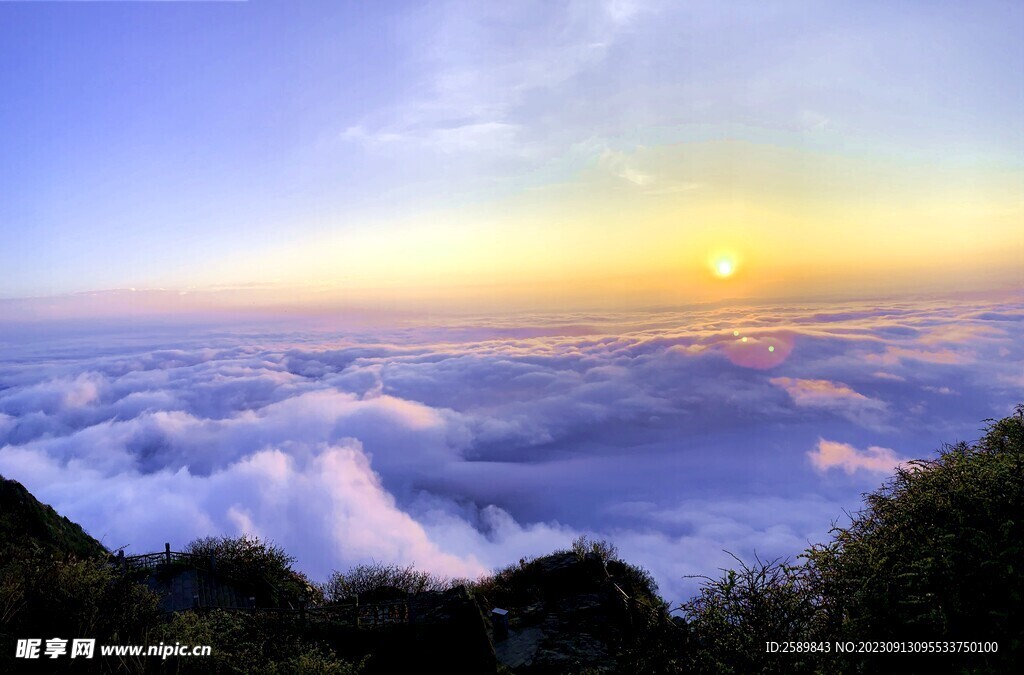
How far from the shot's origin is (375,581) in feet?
77.2

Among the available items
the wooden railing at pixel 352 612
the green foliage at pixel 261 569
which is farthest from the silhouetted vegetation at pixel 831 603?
the green foliage at pixel 261 569

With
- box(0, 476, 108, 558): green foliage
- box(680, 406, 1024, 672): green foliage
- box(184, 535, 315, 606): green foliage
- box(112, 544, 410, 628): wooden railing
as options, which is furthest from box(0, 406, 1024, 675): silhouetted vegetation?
box(184, 535, 315, 606): green foliage

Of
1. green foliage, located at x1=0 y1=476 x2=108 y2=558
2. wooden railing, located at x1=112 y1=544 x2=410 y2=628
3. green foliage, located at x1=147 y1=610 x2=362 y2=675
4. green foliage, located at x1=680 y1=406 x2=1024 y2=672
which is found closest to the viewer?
green foliage, located at x1=680 y1=406 x2=1024 y2=672

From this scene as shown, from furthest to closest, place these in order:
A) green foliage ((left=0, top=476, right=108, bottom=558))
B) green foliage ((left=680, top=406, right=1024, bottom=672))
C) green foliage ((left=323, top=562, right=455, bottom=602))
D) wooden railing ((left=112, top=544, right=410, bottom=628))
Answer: green foliage ((left=323, top=562, right=455, bottom=602)), green foliage ((left=0, top=476, right=108, bottom=558)), wooden railing ((left=112, top=544, right=410, bottom=628)), green foliage ((left=680, top=406, right=1024, bottom=672))

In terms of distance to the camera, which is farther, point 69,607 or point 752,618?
point 69,607

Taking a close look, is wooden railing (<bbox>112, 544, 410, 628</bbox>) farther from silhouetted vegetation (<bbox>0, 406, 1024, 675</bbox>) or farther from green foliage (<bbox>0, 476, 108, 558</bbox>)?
green foliage (<bbox>0, 476, 108, 558</bbox>)

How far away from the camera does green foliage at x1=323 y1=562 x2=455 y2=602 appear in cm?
2283

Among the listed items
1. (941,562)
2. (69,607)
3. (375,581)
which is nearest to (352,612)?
(375,581)

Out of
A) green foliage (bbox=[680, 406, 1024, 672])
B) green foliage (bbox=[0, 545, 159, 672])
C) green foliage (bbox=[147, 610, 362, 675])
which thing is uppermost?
green foliage (bbox=[680, 406, 1024, 672])

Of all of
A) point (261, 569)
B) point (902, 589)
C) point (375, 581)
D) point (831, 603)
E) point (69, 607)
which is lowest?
point (375, 581)

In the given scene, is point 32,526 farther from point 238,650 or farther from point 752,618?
point 752,618

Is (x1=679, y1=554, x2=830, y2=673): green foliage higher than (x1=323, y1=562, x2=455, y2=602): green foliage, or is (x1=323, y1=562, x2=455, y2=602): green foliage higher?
(x1=679, y1=554, x2=830, y2=673): green foliage

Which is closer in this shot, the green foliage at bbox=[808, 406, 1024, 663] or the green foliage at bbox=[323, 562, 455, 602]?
the green foliage at bbox=[808, 406, 1024, 663]

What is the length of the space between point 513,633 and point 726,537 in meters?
157
